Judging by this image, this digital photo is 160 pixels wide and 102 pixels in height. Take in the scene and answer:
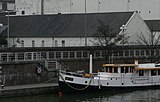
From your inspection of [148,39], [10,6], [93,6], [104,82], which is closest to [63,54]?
[104,82]

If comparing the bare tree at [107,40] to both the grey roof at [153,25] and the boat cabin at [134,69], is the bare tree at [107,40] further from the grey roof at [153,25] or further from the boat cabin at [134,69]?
the grey roof at [153,25]

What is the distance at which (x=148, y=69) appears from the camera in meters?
Answer: 51.2

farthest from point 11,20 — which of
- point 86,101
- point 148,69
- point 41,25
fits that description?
point 86,101

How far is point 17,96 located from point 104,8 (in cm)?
5448

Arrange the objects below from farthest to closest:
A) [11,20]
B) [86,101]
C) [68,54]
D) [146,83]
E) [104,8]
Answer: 1. [104,8]
2. [11,20]
3. [68,54]
4. [146,83]
5. [86,101]

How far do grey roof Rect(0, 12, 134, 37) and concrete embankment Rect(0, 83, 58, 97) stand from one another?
95.4 feet

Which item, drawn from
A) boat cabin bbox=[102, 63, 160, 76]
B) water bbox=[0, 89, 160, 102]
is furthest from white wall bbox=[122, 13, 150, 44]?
water bbox=[0, 89, 160, 102]

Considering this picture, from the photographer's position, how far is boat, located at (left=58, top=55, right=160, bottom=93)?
153ft

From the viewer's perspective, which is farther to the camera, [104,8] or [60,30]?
[104,8]

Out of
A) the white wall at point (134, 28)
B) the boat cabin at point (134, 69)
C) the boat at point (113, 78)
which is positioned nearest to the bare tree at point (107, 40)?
the boat cabin at point (134, 69)

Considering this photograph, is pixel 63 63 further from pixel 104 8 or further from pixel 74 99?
pixel 104 8

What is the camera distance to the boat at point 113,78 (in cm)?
4656

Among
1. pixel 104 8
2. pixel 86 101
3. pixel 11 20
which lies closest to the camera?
pixel 86 101

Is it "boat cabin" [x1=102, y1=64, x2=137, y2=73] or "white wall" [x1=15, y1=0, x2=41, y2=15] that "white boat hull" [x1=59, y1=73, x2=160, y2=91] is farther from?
"white wall" [x1=15, y1=0, x2=41, y2=15]
